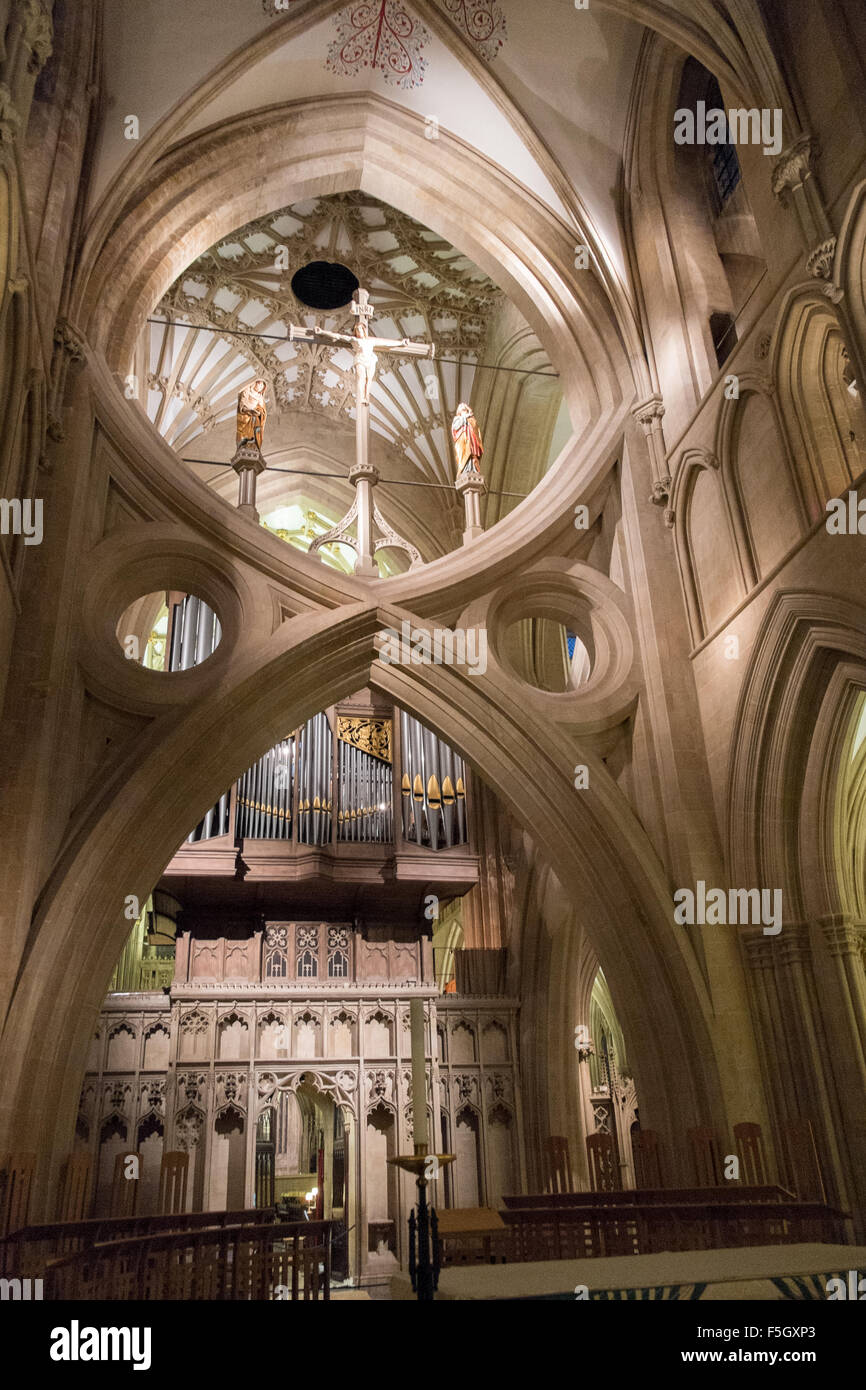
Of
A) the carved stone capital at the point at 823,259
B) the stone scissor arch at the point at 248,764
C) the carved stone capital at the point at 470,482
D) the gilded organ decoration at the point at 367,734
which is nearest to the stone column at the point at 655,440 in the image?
the carved stone capital at the point at 470,482

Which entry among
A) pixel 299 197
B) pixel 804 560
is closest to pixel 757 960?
pixel 804 560

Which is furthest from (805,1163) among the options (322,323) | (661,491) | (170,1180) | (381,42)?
(322,323)

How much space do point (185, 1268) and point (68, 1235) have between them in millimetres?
1765

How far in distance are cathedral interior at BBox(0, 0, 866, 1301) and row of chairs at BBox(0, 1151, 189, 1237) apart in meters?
0.04

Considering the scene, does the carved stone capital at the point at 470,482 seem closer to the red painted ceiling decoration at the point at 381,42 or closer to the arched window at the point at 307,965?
the red painted ceiling decoration at the point at 381,42

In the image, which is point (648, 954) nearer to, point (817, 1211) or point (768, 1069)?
point (768, 1069)

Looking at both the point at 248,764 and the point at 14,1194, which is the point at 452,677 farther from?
the point at 14,1194

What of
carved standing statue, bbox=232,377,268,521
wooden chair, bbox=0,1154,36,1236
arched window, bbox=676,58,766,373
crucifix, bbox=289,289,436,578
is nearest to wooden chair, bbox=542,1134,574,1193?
wooden chair, bbox=0,1154,36,1236

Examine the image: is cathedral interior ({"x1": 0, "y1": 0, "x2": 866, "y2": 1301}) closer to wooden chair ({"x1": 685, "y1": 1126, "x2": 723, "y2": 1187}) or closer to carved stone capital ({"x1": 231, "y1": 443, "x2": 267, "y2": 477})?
wooden chair ({"x1": 685, "y1": 1126, "x2": 723, "y2": 1187})

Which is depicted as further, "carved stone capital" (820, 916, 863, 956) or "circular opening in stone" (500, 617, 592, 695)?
"circular opening in stone" (500, 617, 592, 695)

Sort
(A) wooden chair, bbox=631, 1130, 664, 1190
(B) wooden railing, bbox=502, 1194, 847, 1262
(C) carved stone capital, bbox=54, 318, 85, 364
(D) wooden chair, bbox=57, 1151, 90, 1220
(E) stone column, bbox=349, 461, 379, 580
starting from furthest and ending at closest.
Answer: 1. (E) stone column, bbox=349, 461, 379, 580
2. (C) carved stone capital, bbox=54, 318, 85, 364
3. (A) wooden chair, bbox=631, 1130, 664, 1190
4. (D) wooden chair, bbox=57, 1151, 90, 1220
5. (B) wooden railing, bbox=502, 1194, 847, 1262

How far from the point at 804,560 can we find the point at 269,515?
12.7m

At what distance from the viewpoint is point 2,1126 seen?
23.3ft

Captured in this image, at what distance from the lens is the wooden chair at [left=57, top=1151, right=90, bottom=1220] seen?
7023 millimetres
